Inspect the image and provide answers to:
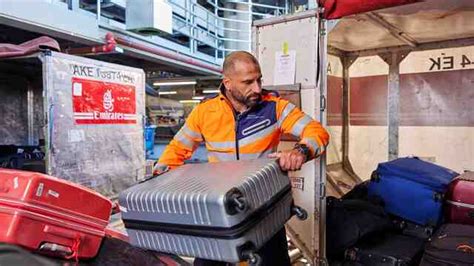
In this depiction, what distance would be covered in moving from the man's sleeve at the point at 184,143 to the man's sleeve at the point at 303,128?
38 cm

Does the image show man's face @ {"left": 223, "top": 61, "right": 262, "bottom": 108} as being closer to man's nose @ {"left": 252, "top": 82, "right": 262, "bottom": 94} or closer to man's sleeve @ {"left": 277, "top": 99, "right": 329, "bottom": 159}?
man's nose @ {"left": 252, "top": 82, "right": 262, "bottom": 94}

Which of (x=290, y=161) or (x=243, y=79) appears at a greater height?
(x=243, y=79)

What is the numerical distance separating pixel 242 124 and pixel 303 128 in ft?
0.87

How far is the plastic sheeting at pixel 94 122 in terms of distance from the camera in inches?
164

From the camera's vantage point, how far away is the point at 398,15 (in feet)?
9.05

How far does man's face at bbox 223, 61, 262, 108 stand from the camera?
1.73 metres

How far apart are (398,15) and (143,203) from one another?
91.4 inches

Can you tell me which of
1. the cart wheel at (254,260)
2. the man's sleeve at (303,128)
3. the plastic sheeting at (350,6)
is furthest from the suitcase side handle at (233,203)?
A: the plastic sheeting at (350,6)

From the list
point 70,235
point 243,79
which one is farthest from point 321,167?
point 70,235

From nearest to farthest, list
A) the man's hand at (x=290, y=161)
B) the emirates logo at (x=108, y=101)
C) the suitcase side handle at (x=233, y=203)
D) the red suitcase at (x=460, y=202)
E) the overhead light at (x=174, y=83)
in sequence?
1. the suitcase side handle at (x=233, y=203)
2. the man's hand at (x=290, y=161)
3. the red suitcase at (x=460, y=202)
4. the emirates logo at (x=108, y=101)
5. the overhead light at (x=174, y=83)

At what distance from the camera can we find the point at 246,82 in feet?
5.69

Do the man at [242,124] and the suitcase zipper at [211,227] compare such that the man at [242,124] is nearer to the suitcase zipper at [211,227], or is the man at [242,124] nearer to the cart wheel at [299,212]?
the cart wheel at [299,212]

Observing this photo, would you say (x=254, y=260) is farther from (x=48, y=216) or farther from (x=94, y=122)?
(x=94, y=122)

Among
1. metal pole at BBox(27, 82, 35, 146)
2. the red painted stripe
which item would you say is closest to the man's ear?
the red painted stripe
